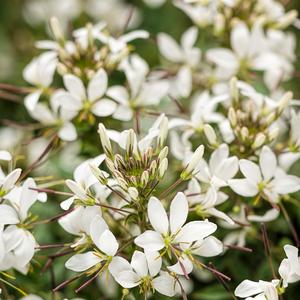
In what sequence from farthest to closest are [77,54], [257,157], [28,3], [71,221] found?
[28,3] < [77,54] < [257,157] < [71,221]

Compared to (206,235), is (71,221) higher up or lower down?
lower down

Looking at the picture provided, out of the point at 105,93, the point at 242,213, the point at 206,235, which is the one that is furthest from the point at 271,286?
the point at 105,93

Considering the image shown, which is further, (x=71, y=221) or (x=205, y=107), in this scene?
(x=205, y=107)

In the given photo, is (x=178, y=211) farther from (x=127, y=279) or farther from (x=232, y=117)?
→ (x=232, y=117)

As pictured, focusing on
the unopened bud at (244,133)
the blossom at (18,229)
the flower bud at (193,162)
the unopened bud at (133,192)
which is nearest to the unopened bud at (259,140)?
the unopened bud at (244,133)

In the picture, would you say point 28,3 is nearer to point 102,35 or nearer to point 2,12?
point 2,12

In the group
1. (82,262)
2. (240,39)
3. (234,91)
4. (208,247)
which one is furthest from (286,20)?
(82,262)

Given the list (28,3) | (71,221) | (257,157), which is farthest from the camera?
(28,3)
